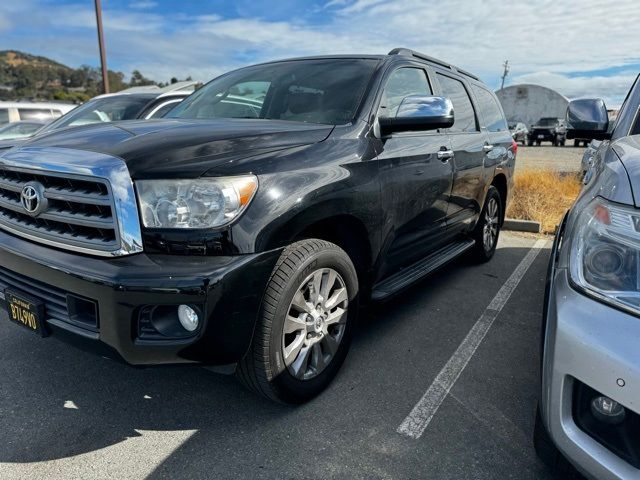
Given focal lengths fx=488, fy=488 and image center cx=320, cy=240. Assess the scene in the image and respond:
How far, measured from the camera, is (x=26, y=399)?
8.21 feet

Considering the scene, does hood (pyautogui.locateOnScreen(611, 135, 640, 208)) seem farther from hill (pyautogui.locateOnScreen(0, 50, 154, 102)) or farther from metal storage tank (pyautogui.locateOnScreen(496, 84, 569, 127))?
metal storage tank (pyautogui.locateOnScreen(496, 84, 569, 127))

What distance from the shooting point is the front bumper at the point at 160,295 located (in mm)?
1866

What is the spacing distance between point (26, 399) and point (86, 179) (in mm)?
1304

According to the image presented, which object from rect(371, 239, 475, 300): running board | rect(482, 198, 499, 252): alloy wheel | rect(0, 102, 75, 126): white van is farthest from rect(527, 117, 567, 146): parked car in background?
rect(371, 239, 475, 300): running board

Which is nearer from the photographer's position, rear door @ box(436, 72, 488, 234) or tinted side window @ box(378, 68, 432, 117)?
tinted side window @ box(378, 68, 432, 117)

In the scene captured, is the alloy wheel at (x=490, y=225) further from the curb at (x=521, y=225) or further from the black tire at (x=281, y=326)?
the black tire at (x=281, y=326)

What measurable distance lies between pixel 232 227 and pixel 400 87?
1.83 metres

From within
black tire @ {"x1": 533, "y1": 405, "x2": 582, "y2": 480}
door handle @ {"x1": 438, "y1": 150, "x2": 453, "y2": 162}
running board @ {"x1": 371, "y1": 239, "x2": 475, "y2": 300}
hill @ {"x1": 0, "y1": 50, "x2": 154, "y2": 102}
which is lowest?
black tire @ {"x1": 533, "y1": 405, "x2": 582, "y2": 480}

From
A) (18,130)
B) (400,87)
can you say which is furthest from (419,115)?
(18,130)

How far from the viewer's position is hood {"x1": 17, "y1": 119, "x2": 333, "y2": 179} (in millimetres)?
1984

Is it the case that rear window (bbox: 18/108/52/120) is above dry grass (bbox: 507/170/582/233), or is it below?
above

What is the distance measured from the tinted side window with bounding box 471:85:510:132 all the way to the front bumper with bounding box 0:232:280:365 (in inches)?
136

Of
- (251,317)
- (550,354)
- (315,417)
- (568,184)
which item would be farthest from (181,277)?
(568,184)

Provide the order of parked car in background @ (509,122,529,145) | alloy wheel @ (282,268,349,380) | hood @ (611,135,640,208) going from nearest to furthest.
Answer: hood @ (611,135,640,208)
alloy wheel @ (282,268,349,380)
parked car in background @ (509,122,529,145)
